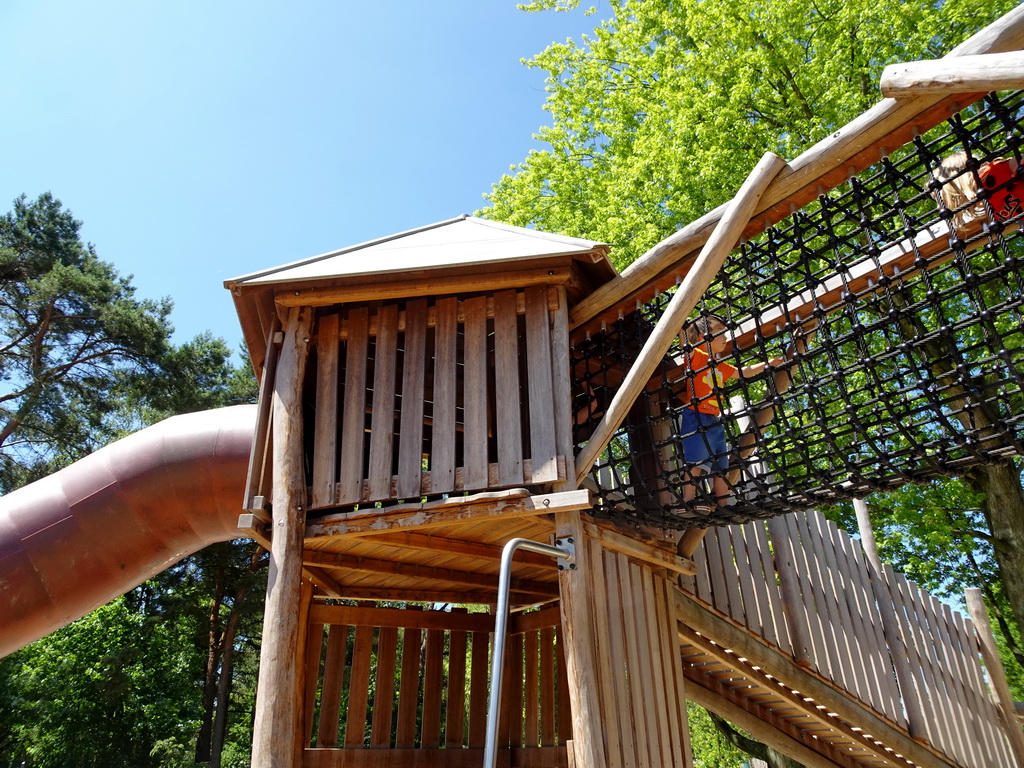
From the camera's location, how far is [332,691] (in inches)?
257

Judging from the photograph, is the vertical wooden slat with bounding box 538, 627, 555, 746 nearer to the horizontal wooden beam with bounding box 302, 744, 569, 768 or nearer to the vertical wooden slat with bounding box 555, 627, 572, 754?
the vertical wooden slat with bounding box 555, 627, 572, 754

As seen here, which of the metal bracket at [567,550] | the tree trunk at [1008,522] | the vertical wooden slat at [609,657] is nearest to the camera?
the vertical wooden slat at [609,657]

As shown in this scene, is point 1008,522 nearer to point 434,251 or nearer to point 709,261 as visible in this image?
point 709,261

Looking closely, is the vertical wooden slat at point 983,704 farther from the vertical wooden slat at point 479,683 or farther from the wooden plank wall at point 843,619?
the vertical wooden slat at point 479,683

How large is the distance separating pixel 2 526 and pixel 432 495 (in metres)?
3.14

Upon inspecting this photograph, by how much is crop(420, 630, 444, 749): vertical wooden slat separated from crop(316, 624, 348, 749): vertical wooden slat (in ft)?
2.38

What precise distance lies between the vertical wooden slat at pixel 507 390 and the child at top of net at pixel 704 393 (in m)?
0.97

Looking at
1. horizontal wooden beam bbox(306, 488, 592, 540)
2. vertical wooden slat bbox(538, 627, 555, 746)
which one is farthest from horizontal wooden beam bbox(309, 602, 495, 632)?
horizontal wooden beam bbox(306, 488, 592, 540)

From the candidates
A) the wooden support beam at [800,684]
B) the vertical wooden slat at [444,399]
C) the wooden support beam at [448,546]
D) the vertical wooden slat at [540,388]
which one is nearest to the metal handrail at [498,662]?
the vertical wooden slat at [540,388]

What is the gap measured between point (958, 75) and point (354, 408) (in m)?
3.72

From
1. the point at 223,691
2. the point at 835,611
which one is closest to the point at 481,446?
the point at 835,611

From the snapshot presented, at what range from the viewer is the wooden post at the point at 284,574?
440 centimetres

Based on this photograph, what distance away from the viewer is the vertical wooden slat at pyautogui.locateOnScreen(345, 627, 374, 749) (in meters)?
6.46

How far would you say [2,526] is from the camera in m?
5.46
